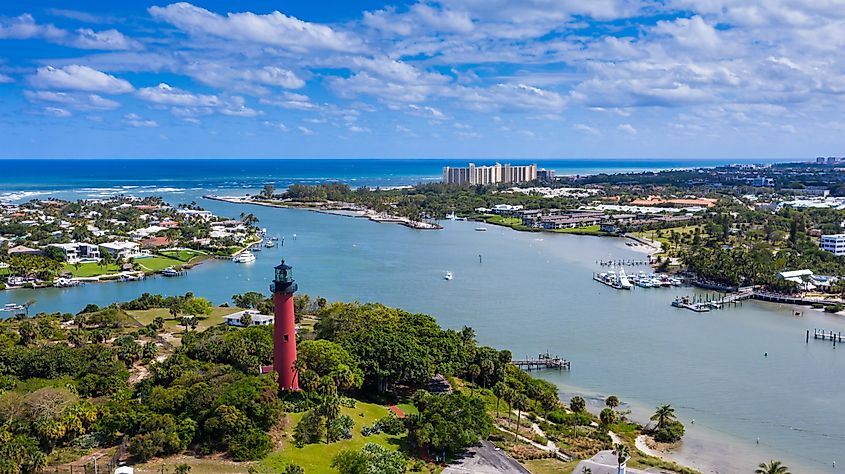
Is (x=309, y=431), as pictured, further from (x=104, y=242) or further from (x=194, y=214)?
(x=194, y=214)

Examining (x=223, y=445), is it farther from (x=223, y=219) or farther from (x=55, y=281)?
(x=223, y=219)

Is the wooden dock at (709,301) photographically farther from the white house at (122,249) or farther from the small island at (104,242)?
the white house at (122,249)

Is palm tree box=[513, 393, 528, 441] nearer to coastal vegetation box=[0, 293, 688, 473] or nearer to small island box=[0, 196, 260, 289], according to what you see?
coastal vegetation box=[0, 293, 688, 473]

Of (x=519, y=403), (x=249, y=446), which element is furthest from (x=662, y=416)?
(x=249, y=446)

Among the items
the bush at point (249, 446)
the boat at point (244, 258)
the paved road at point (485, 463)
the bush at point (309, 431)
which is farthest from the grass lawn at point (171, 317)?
the boat at point (244, 258)

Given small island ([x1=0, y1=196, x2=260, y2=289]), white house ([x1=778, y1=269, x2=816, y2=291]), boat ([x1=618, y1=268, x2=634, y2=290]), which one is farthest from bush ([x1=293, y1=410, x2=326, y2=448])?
white house ([x1=778, y1=269, x2=816, y2=291])

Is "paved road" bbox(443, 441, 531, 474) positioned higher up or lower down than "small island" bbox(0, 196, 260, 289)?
lower down

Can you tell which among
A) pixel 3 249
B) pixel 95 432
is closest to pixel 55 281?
pixel 3 249

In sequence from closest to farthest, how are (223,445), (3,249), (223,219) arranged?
(223,445) → (3,249) → (223,219)
